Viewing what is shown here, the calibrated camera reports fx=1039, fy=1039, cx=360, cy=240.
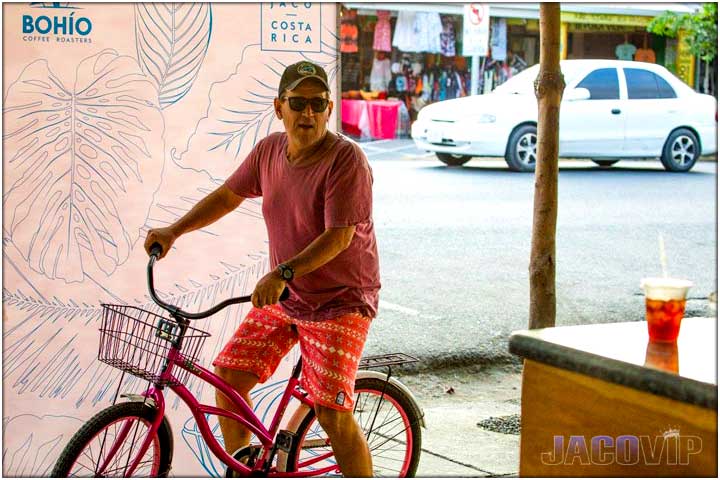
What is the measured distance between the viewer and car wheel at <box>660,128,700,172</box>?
15.4 meters

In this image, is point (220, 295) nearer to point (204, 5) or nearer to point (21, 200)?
point (21, 200)

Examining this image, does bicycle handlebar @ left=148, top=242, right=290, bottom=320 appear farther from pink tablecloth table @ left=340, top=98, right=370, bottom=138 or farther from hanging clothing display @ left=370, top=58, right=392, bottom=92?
hanging clothing display @ left=370, top=58, right=392, bottom=92

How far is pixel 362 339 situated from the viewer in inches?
135

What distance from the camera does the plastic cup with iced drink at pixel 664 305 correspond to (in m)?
2.70

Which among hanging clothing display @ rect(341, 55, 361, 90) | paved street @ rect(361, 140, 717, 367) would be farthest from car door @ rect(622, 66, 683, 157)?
hanging clothing display @ rect(341, 55, 361, 90)

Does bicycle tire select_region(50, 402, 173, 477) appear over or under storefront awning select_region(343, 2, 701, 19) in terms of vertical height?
under

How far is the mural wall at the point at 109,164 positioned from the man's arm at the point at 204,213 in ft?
1.32

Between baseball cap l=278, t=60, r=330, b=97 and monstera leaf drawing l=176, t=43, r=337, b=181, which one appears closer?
baseball cap l=278, t=60, r=330, b=97

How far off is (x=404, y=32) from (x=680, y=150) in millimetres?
6197

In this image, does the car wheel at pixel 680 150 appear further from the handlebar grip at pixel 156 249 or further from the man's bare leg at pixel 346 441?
the handlebar grip at pixel 156 249

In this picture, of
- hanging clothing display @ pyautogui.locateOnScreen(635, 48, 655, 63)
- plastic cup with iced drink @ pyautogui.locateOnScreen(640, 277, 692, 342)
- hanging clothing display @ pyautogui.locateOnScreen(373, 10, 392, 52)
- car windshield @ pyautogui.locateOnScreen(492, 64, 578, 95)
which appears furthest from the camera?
hanging clothing display @ pyautogui.locateOnScreen(635, 48, 655, 63)

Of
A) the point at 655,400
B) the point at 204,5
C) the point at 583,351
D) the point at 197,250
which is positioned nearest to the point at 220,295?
the point at 197,250

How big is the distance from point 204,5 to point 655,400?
2363mm

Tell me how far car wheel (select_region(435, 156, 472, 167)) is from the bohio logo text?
38.2ft
